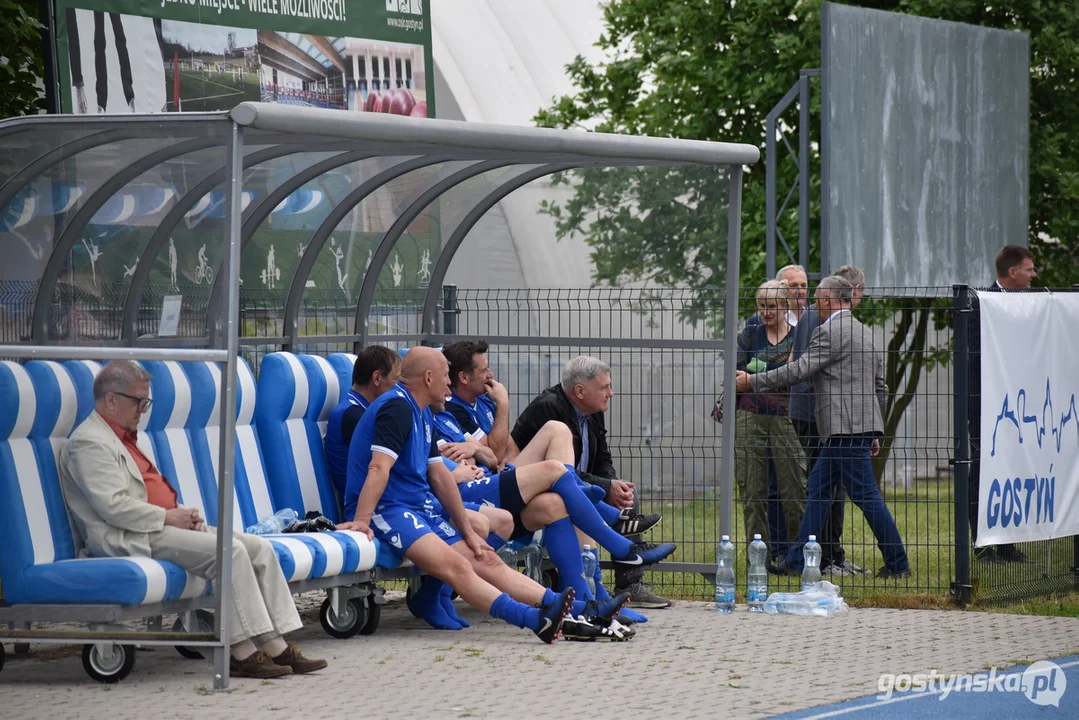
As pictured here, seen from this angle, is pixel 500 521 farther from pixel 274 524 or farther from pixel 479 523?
pixel 274 524

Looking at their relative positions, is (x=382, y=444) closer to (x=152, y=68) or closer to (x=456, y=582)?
(x=456, y=582)

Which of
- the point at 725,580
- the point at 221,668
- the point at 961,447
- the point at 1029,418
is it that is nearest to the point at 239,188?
the point at 221,668

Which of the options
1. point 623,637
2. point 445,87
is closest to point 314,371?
point 623,637

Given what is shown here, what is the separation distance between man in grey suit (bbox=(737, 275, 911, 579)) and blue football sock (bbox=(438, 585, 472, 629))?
2514mm

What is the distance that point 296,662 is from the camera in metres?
7.56

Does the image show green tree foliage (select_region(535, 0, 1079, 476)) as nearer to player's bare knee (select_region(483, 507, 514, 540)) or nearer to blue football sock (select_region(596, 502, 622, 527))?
blue football sock (select_region(596, 502, 622, 527))

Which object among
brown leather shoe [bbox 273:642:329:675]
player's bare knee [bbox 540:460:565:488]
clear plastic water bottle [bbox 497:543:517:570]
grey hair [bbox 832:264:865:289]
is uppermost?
grey hair [bbox 832:264:865:289]

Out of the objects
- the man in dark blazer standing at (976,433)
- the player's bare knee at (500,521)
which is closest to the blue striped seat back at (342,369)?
the player's bare knee at (500,521)

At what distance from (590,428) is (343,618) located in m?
2.09

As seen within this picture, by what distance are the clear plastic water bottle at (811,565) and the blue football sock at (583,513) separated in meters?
1.35

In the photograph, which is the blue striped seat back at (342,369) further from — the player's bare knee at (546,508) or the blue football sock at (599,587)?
the blue football sock at (599,587)

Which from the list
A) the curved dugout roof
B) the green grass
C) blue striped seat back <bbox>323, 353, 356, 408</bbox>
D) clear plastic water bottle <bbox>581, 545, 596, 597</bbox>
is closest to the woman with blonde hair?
the green grass

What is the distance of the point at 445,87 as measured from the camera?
27031 millimetres

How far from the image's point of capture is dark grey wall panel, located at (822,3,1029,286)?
1373 cm
